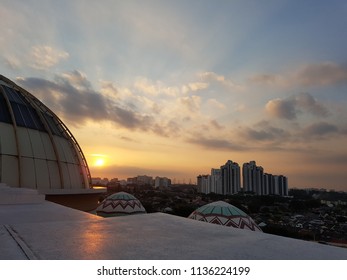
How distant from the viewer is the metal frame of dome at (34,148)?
12.2m

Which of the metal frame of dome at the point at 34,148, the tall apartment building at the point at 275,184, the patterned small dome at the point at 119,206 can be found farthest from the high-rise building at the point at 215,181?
the metal frame of dome at the point at 34,148

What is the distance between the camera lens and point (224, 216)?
24766mm

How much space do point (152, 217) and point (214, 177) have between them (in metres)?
162

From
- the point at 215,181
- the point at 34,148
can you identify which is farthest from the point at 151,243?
the point at 215,181

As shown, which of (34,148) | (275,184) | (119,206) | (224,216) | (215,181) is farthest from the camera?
(275,184)

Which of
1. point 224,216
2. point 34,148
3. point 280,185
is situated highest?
point 34,148

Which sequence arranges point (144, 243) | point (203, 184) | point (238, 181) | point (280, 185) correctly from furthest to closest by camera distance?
1. point (280, 185)
2. point (203, 184)
3. point (238, 181)
4. point (144, 243)

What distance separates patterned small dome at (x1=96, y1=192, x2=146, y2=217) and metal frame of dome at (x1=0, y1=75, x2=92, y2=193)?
671 inches

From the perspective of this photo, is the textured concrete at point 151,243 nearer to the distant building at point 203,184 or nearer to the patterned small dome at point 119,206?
the patterned small dome at point 119,206

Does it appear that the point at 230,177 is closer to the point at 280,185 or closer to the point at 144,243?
the point at 280,185

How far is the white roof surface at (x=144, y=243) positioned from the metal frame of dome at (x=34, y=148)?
7.23 meters

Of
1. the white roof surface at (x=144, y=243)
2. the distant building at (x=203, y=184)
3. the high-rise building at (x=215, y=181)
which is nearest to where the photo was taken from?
the white roof surface at (x=144, y=243)

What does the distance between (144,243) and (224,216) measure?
21.8 metres

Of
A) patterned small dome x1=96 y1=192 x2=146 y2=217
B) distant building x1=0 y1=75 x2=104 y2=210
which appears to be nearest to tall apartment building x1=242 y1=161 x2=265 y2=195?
patterned small dome x1=96 y1=192 x2=146 y2=217
